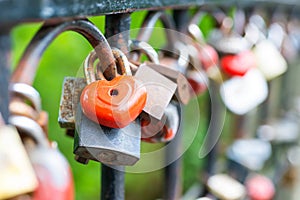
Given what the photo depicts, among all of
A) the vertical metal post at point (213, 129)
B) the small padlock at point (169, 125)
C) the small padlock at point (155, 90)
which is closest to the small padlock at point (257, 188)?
the vertical metal post at point (213, 129)

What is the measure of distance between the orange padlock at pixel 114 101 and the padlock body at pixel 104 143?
0.03ft

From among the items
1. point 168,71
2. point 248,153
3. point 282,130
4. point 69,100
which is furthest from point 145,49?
point 282,130

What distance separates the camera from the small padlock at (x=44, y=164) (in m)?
0.53

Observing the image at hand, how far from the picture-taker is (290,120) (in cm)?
179

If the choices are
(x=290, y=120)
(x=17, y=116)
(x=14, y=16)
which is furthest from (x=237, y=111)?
(x=14, y=16)

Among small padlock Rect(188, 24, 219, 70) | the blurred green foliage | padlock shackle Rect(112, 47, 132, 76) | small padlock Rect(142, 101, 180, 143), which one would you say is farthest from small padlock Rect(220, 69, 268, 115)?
the blurred green foliage

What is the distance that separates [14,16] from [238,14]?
0.84 meters

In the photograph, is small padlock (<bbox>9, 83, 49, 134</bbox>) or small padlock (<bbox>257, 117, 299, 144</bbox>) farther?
small padlock (<bbox>257, 117, 299, 144</bbox>)

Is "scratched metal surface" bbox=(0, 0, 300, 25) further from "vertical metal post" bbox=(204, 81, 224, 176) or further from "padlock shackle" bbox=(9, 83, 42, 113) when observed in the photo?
"vertical metal post" bbox=(204, 81, 224, 176)

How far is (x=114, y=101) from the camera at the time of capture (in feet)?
1.74

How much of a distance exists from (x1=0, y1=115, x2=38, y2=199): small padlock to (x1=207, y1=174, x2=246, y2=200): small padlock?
2.49 ft

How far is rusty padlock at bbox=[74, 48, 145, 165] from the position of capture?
0.55 meters

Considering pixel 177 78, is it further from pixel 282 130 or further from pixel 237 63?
pixel 282 130

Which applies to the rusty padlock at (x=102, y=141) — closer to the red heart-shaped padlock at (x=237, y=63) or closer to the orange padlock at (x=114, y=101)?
the orange padlock at (x=114, y=101)
